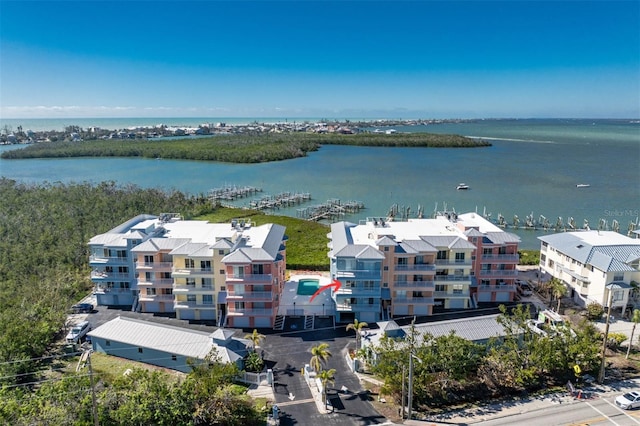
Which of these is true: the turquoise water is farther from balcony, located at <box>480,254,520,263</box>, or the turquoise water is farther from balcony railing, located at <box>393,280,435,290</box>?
balcony, located at <box>480,254,520,263</box>

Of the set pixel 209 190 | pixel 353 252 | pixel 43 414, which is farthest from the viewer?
pixel 209 190

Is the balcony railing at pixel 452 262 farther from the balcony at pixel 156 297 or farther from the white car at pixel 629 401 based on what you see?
the balcony at pixel 156 297

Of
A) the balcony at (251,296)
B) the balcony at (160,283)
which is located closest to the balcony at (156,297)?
the balcony at (160,283)

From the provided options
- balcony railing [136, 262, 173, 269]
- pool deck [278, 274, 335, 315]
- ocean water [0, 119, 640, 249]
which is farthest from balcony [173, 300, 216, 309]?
ocean water [0, 119, 640, 249]

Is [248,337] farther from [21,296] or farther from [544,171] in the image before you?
[544,171]

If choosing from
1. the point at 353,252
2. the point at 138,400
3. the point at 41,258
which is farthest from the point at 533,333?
the point at 41,258

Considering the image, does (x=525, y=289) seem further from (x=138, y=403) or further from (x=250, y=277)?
(x=138, y=403)
